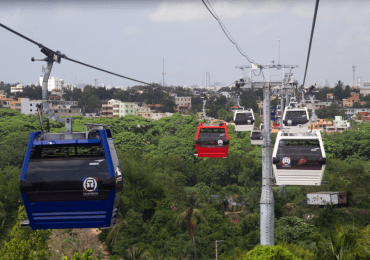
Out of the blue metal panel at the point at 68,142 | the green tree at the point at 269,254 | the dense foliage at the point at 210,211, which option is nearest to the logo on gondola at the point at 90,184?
the blue metal panel at the point at 68,142

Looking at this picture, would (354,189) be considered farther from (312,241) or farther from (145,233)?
(145,233)

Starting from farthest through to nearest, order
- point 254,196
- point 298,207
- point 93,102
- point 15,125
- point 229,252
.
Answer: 1. point 93,102
2. point 15,125
3. point 254,196
4. point 298,207
5. point 229,252

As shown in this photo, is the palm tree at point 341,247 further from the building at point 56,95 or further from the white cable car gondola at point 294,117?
the building at point 56,95

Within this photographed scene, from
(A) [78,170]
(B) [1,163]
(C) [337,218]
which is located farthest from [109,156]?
(B) [1,163]

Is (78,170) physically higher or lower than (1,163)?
higher

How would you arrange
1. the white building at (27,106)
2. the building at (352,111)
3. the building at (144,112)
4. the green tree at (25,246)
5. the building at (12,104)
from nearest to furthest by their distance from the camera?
the green tree at (25,246), the building at (144,112), the white building at (27,106), the building at (12,104), the building at (352,111)

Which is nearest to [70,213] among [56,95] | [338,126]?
[338,126]

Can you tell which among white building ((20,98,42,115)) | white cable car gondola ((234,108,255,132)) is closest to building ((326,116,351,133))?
white building ((20,98,42,115))
